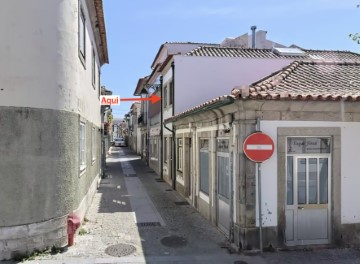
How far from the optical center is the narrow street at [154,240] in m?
7.07

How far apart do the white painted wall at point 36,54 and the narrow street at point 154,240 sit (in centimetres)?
307

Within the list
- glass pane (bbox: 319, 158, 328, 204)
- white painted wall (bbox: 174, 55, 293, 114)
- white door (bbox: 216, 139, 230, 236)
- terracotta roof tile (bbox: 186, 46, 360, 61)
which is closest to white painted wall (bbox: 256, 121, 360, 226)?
glass pane (bbox: 319, 158, 328, 204)

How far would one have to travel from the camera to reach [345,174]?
7.79m

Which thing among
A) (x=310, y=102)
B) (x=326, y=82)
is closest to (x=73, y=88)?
(x=310, y=102)

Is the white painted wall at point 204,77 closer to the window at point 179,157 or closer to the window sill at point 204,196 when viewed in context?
the window at point 179,157

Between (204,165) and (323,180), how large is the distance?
153 inches

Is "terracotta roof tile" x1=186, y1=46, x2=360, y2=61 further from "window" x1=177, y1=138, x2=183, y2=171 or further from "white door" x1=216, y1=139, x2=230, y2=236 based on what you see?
Answer: "white door" x1=216, y1=139, x2=230, y2=236

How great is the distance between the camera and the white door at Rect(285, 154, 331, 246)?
774 cm

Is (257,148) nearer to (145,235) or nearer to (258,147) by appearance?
(258,147)

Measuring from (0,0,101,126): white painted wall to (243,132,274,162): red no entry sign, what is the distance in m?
3.83

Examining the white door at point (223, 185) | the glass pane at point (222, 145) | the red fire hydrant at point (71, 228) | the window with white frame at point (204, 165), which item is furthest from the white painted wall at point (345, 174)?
the red fire hydrant at point (71, 228)

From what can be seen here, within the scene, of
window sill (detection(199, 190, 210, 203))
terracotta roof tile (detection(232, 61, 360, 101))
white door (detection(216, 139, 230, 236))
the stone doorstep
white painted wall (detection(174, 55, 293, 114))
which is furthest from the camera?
white painted wall (detection(174, 55, 293, 114))

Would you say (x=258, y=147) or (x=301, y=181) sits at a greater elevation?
(x=258, y=147)

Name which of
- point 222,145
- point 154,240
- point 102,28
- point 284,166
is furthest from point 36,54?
point 102,28
